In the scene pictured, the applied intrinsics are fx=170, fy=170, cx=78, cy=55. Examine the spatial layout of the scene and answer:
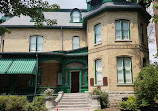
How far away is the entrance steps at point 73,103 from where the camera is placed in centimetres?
1282

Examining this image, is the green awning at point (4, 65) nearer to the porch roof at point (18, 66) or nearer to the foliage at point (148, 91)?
the porch roof at point (18, 66)

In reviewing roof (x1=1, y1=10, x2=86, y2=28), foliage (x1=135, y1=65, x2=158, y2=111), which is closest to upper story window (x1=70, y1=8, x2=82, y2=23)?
roof (x1=1, y1=10, x2=86, y2=28)

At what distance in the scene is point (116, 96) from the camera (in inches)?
545

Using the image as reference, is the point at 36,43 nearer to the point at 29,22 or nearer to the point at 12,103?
the point at 29,22

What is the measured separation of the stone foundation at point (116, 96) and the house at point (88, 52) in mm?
117

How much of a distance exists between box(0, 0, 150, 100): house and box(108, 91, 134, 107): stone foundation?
117mm

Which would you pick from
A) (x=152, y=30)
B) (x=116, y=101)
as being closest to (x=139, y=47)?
(x=116, y=101)

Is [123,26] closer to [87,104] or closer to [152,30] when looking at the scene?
[87,104]

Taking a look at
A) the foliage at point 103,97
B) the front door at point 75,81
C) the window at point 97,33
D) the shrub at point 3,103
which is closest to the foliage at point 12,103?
the shrub at point 3,103

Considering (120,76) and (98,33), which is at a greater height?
(98,33)

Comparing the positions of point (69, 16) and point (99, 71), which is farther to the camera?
point (69, 16)

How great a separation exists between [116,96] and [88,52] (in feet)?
17.2

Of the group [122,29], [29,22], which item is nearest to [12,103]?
[122,29]

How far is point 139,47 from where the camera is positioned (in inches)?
586
